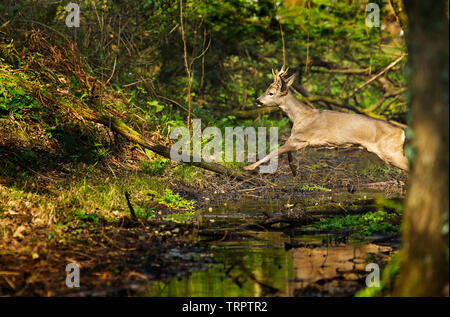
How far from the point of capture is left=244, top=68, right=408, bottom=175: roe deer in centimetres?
1103

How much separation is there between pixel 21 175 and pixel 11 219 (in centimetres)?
211

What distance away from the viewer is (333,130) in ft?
37.2

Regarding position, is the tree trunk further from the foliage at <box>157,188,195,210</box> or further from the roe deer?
the roe deer

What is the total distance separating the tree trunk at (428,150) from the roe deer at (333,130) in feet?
24.2

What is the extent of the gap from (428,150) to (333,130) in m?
8.06

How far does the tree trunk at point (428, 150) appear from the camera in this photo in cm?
332

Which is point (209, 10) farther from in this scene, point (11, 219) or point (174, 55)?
point (11, 219)

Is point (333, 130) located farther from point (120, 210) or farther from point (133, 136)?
point (120, 210)

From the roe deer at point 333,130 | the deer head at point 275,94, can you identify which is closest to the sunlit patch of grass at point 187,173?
the roe deer at point 333,130

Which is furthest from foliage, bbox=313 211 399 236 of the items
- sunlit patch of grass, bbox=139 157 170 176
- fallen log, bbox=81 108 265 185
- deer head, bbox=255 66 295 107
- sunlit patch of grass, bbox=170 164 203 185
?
deer head, bbox=255 66 295 107

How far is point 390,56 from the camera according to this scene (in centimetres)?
1659
